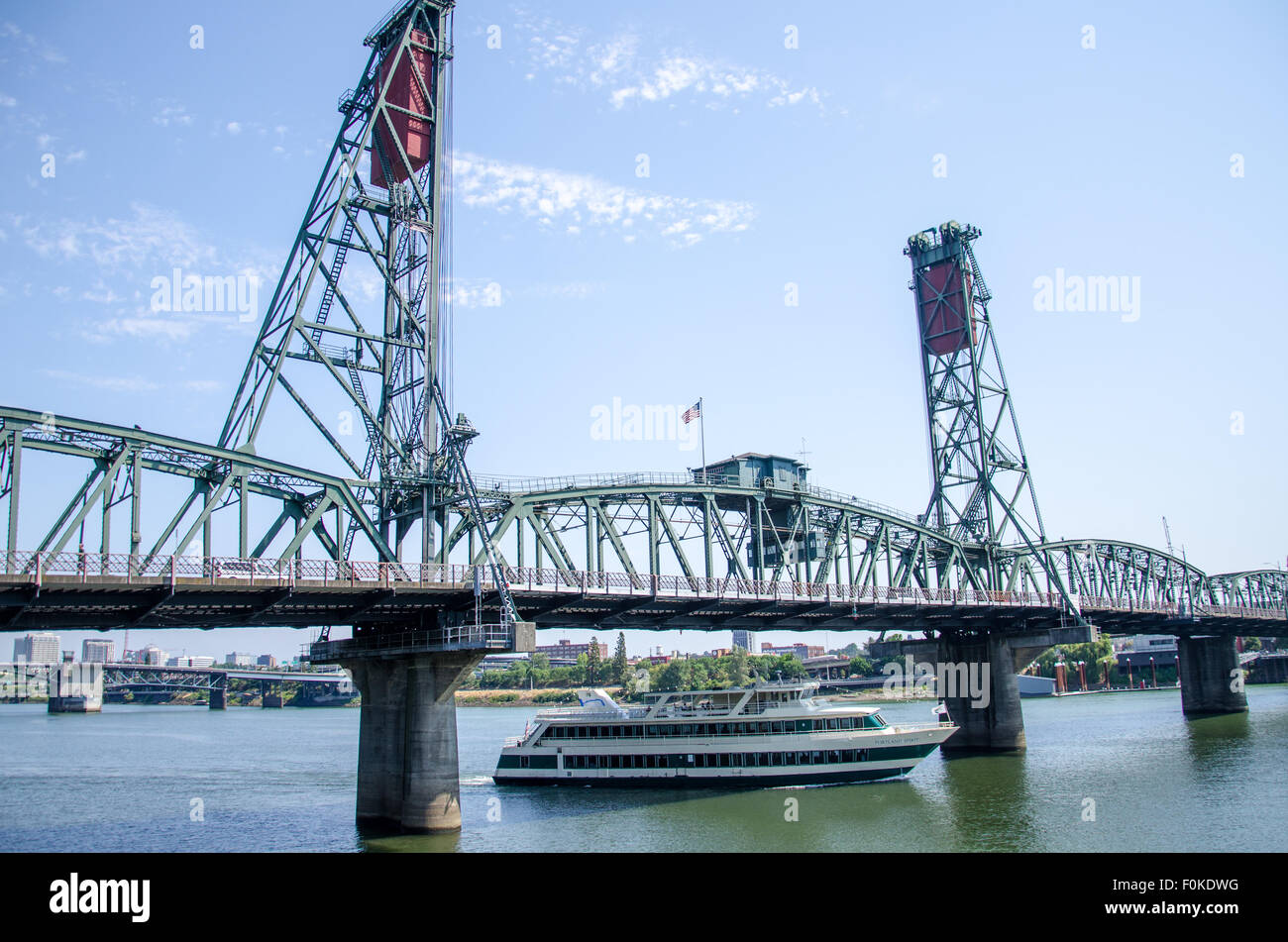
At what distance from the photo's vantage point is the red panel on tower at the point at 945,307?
10431 centimetres

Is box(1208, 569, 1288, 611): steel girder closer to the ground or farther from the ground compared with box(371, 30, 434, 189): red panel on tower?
closer to the ground

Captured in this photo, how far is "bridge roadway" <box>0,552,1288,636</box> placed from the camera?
3850cm

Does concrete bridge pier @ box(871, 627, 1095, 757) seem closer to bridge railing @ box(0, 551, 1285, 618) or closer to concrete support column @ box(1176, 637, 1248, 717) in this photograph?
bridge railing @ box(0, 551, 1285, 618)

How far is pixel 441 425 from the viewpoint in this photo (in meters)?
56.5

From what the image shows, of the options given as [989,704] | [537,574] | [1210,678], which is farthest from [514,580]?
[1210,678]

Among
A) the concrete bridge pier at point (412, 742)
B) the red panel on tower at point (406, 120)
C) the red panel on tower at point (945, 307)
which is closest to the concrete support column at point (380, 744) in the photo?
the concrete bridge pier at point (412, 742)

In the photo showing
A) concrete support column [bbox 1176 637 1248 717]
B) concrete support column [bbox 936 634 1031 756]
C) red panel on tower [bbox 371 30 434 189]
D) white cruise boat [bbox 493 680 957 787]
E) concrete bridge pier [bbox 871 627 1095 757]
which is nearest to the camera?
red panel on tower [bbox 371 30 434 189]

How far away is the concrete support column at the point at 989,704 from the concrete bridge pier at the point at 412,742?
164ft

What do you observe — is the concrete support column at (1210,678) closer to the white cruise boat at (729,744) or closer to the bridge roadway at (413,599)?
the bridge roadway at (413,599)

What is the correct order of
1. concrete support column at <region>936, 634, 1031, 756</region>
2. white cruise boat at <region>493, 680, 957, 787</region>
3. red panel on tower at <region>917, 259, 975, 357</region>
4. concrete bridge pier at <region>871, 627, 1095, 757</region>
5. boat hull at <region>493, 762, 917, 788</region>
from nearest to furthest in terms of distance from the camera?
boat hull at <region>493, 762, 917, 788</region>
white cruise boat at <region>493, 680, 957, 787</region>
concrete support column at <region>936, 634, 1031, 756</region>
concrete bridge pier at <region>871, 627, 1095, 757</region>
red panel on tower at <region>917, 259, 975, 357</region>

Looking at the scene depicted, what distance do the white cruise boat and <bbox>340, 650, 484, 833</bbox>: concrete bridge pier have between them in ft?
72.9

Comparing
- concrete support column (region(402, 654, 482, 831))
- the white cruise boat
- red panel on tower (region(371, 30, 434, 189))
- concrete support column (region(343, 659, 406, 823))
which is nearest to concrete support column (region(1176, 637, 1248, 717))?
the white cruise boat
